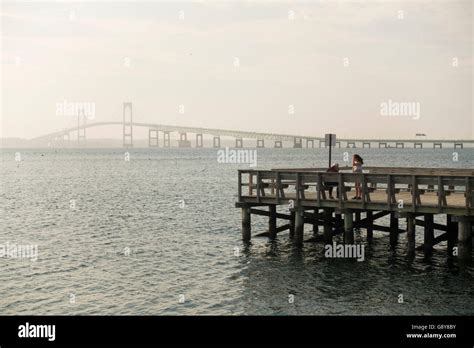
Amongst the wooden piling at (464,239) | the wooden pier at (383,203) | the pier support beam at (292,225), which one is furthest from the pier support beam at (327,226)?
the wooden piling at (464,239)

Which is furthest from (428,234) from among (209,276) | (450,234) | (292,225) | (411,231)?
(209,276)

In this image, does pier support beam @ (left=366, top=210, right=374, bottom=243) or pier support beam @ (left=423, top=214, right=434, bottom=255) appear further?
pier support beam @ (left=366, top=210, right=374, bottom=243)

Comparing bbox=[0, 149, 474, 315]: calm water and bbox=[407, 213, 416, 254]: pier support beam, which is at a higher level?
bbox=[407, 213, 416, 254]: pier support beam

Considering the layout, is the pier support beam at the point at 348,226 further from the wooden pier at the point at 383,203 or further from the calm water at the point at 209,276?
the calm water at the point at 209,276

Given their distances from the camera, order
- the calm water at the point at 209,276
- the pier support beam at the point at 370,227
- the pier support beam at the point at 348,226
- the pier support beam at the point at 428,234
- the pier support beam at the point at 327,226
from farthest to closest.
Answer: the pier support beam at the point at 370,227 → the pier support beam at the point at 327,226 → the pier support beam at the point at 348,226 → the pier support beam at the point at 428,234 → the calm water at the point at 209,276

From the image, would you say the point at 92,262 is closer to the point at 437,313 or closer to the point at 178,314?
the point at 178,314

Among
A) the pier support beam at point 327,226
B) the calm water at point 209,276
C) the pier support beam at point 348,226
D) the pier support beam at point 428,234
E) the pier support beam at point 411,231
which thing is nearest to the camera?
the calm water at point 209,276

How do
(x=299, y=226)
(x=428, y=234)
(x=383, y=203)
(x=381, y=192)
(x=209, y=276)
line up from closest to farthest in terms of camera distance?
(x=209, y=276), (x=383, y=203), (x=428, y=234), (x=299, y=226), (x=381, y=192)

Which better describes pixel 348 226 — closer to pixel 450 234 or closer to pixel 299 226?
pixel 299 226

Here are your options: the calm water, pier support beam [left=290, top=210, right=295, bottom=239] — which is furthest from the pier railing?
the calm water

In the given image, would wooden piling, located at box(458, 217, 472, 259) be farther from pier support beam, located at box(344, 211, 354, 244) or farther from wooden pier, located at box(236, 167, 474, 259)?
pier support beam, located at box(344, 211, 354, 244)

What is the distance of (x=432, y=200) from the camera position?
898 inches
